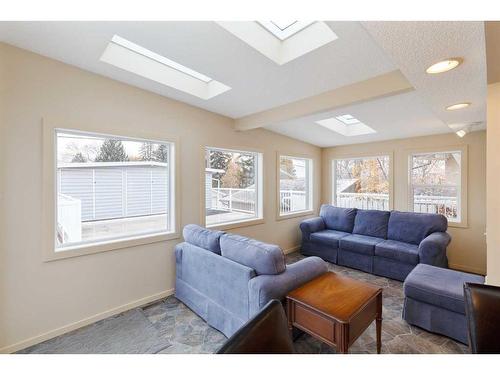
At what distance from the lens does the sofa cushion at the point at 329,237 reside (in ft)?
12.6

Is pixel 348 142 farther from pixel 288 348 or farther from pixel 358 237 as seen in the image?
pixel 288 348

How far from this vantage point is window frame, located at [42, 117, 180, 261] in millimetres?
2049

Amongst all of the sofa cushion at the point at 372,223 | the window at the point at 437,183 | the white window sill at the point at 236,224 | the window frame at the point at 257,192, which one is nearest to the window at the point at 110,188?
the window frame at the point at 257,192

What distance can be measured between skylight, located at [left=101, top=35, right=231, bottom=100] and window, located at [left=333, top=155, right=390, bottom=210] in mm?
3340

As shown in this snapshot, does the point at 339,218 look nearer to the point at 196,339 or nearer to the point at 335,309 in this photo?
the point at 335,309

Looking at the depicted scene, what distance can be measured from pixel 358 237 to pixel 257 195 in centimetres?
177

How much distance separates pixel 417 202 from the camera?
13.3 ft

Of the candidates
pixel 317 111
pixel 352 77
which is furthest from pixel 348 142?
pixel 352 77

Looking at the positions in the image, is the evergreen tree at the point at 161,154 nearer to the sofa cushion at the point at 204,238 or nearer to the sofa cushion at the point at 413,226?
the sofa cushion at the point at 204,238

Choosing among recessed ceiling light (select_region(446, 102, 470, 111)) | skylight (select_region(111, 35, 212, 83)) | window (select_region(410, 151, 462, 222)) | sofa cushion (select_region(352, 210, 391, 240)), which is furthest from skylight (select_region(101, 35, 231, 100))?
window (select_region(410, 151, 462, 222))

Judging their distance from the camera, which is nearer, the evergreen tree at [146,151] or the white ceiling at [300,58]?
the white ceiling at [300,58]

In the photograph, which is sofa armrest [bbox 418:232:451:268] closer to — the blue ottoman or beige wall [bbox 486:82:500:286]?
the blue ottoman

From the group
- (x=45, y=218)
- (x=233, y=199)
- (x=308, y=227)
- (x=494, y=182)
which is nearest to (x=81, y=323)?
(x=45, y=218)

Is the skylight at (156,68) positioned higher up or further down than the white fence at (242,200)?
higher up
